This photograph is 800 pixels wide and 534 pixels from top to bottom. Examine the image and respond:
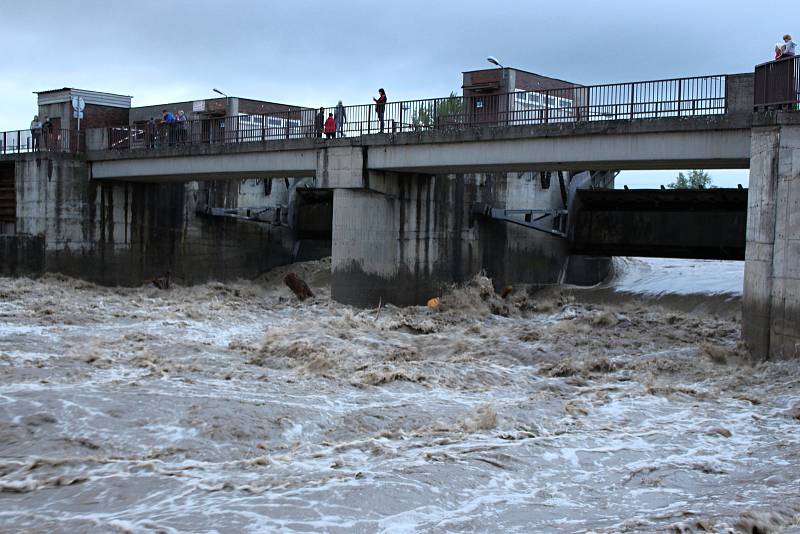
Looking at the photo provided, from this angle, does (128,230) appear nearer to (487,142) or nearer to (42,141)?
(42,141)

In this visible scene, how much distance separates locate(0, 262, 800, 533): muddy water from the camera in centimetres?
953

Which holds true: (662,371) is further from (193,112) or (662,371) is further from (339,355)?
(193,112)

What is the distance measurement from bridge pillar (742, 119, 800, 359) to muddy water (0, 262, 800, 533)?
26.6 inches

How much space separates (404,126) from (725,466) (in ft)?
60.1

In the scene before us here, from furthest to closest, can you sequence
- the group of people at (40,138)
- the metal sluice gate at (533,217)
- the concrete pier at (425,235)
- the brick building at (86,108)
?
the brick building at (86,108)
the group of people at (40,138)
the metal sluice gate at (533,217)
the concrete pier at (425,235)

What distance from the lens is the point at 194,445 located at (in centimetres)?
1184

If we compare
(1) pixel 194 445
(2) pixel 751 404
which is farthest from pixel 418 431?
(2) pixel 751 404

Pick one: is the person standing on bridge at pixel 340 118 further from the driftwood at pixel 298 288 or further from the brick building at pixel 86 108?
the brick building at pixel 86 108

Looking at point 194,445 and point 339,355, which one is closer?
point 194,445

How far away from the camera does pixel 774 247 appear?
1817 cm

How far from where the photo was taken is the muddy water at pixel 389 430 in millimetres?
9531

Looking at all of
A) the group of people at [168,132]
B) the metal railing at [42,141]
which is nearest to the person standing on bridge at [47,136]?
the metal railing at [42,141]

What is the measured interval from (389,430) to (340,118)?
18244 millimetres

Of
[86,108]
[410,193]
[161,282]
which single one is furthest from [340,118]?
[86,108]
